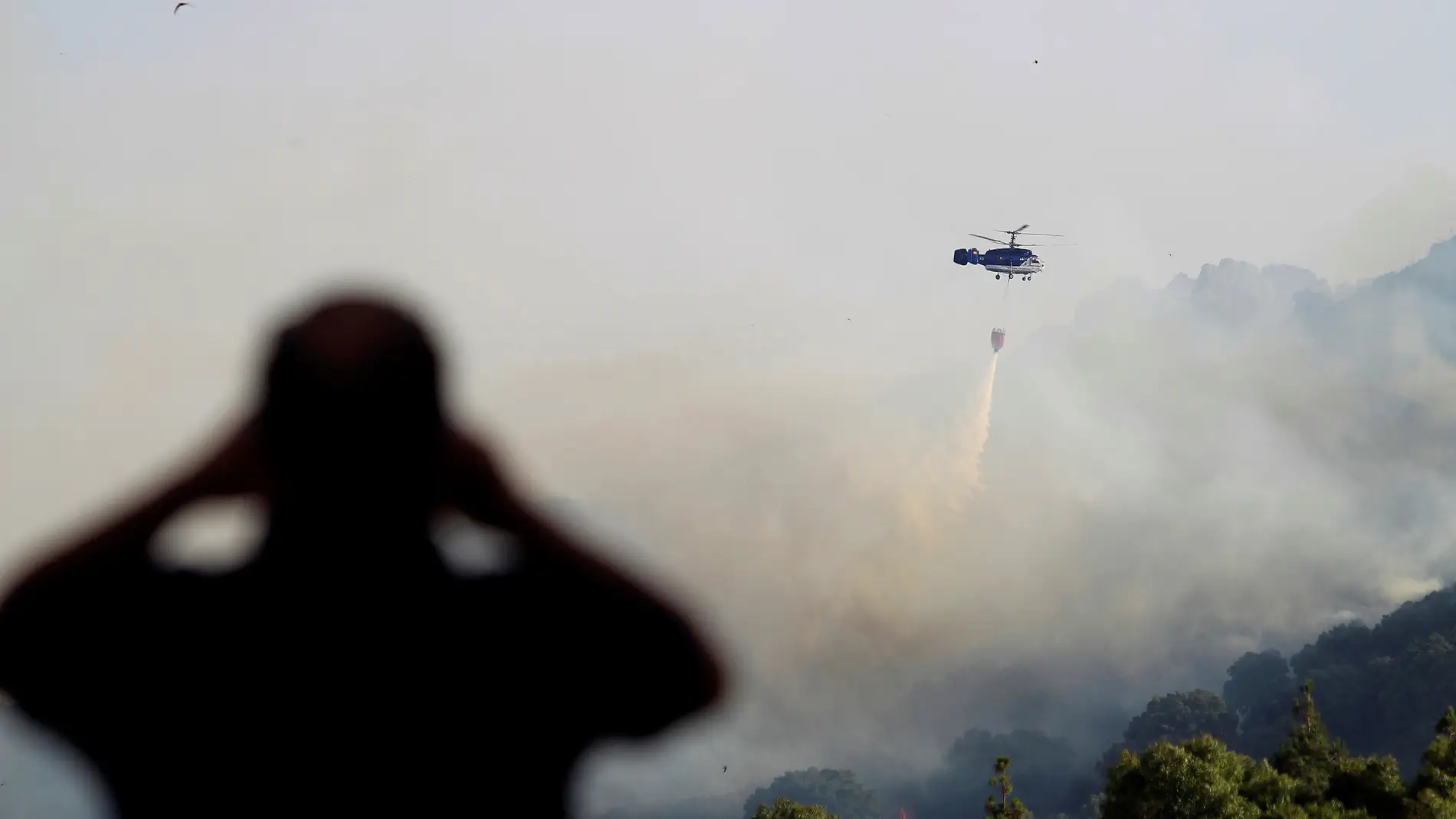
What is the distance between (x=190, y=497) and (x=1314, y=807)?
289 ft

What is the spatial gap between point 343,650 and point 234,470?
0.76m

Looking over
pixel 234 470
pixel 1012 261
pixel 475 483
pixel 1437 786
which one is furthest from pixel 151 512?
pixel 1012 261

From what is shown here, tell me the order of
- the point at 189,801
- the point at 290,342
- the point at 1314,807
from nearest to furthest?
the point at 290,342 → the point at 189,801 → the point at 1314,807

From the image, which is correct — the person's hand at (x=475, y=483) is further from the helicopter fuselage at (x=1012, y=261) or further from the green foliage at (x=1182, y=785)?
the helicopter fuselage at (x=1012, y=261)

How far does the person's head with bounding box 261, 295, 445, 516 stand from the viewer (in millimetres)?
4238

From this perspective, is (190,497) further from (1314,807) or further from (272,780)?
(1314,807)

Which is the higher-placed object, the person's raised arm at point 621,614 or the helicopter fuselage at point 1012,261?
the helicopter fuselage at point 1012,261

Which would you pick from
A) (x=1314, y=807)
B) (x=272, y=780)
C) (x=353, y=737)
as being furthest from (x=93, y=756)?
(x=1314, y=807)

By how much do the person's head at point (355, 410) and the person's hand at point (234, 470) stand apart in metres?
0.05

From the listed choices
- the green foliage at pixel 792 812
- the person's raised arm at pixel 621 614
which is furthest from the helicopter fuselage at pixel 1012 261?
the person's raised arm at pixel 621 614

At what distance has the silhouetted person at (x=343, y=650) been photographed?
4445mm

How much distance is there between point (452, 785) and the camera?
15.0ft

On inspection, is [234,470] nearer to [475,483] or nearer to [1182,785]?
[475,483]

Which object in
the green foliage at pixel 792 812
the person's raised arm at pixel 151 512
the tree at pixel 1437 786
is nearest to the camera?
the person's raised arm at pixel 151 512
